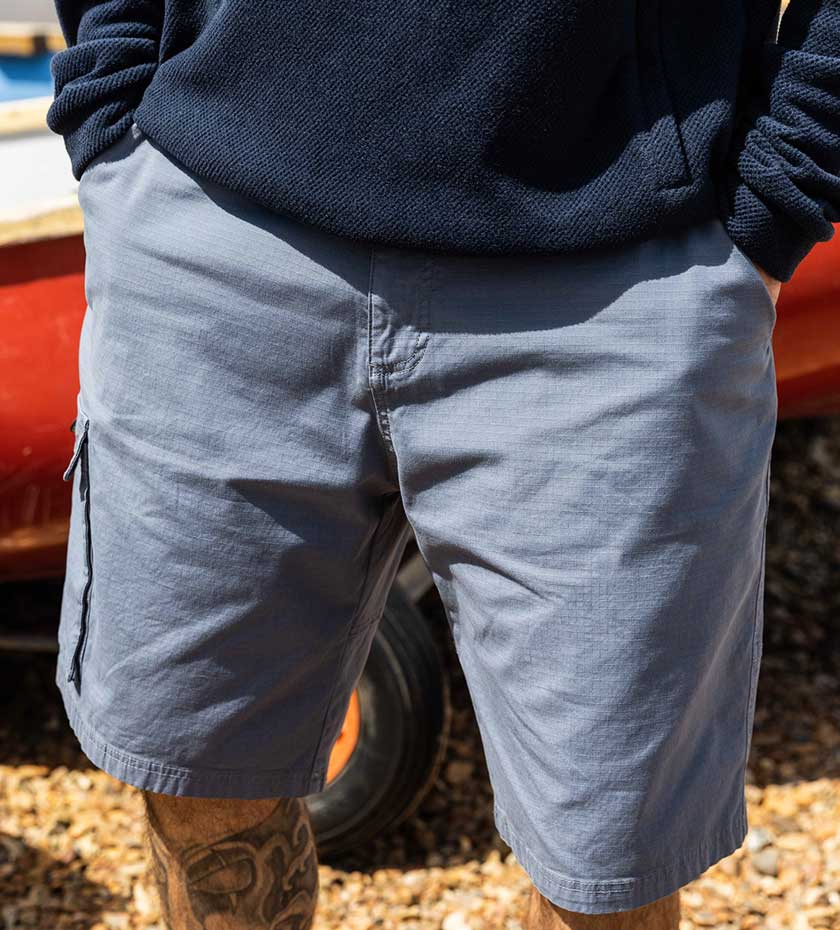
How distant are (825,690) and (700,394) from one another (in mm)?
1791

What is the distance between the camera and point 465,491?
1104 millimetres

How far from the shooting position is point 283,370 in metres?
1.11

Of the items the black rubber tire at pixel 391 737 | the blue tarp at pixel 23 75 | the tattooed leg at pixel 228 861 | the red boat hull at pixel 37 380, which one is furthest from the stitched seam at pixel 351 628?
the blue tarp at pixel 23 75

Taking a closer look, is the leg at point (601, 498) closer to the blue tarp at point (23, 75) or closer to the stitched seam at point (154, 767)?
the stitched seam at point (154, 767)

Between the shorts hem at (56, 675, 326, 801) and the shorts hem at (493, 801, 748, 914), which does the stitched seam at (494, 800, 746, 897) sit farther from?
the shorts hem at (56, 675, 326, 801)

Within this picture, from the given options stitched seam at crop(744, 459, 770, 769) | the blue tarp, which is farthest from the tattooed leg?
the blue tarp

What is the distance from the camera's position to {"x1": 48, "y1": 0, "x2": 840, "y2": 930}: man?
1.03 m

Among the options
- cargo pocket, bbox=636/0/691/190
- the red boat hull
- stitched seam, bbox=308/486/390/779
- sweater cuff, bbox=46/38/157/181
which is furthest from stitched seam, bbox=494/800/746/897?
the red boat hull

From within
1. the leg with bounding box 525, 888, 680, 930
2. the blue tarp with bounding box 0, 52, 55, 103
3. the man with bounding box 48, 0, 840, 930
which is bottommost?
the blue tarp with bounding box 0, 52, 55, 103

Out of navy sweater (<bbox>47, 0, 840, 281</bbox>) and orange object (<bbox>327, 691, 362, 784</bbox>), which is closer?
navy sweater (<bbox>47, 0, 840, 281</bbox>)

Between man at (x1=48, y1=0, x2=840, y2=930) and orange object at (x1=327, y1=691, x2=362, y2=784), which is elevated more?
man at (x1=48, y1=0, x2=840, y2=930)

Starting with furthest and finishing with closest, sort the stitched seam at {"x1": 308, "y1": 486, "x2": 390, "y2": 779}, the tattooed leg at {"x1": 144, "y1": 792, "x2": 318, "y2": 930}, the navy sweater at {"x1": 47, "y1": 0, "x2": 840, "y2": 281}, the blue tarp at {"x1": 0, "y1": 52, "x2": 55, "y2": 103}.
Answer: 1. the blue tarp at {"x1": 0, "y1": 52, "x2": 55, "y2": 103}
2. the tattooed leg at {"x1": 144, "y1": 792, "x2": 318, "y2": 930}
3. the stitched seam at {"x1": 308, "y1": 486, "x2": 390, "y2": 779}
4. the navy sweater at {"x1": 47, "y1": 0, "x2": 840, "y2": 281}

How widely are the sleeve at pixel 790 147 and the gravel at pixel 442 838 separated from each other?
1.47 meters

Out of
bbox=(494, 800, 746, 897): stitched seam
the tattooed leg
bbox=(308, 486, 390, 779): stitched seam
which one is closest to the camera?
bbox=(494, 800, 746, 897): stitched seam
